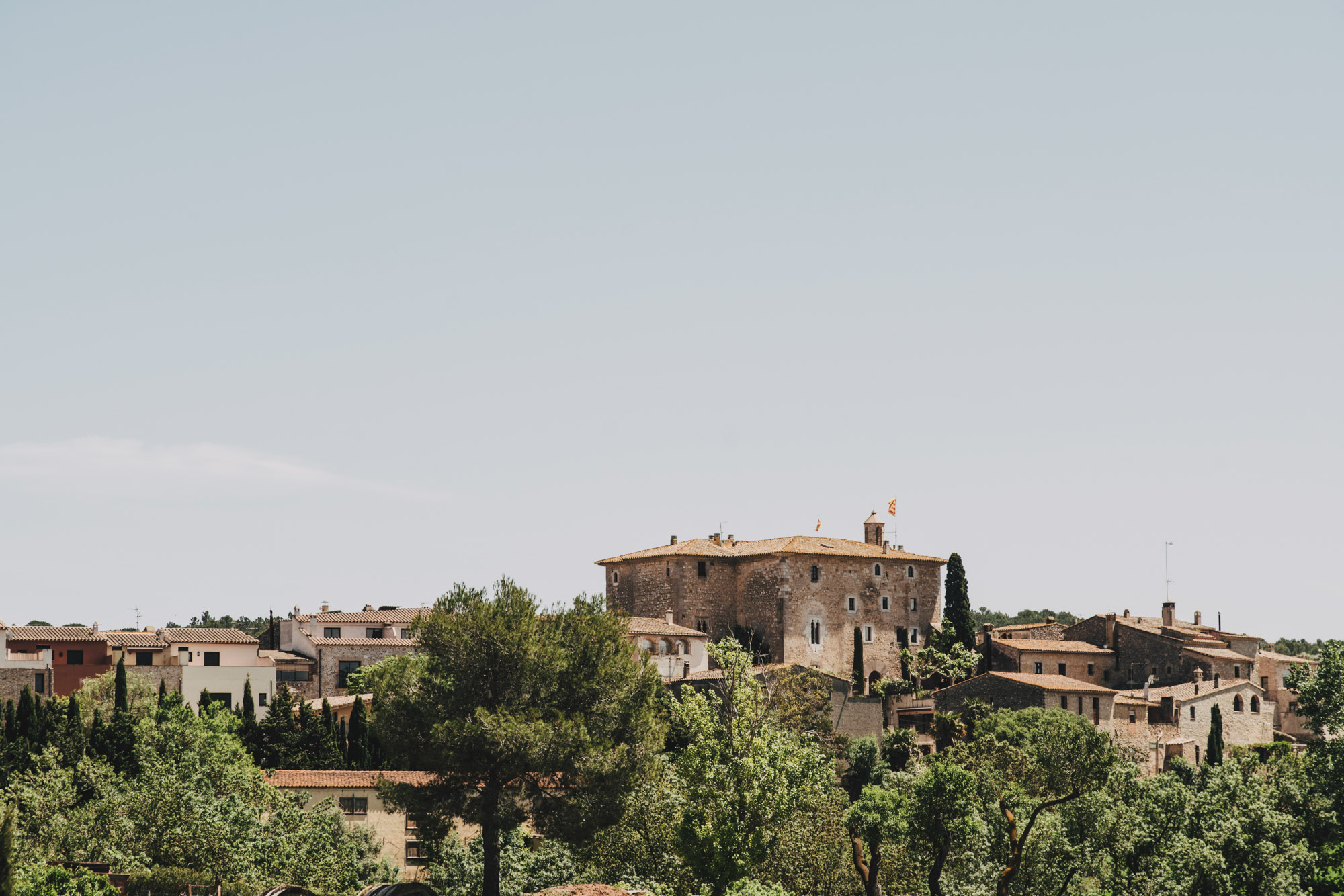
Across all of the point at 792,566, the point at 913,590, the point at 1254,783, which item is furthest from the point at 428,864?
the point at 913,590

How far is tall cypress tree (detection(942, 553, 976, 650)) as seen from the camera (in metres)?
86.9

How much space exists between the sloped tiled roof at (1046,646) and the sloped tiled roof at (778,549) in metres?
6.83

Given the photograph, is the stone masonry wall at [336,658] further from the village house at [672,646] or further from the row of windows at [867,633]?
the row of windows at [867,633]

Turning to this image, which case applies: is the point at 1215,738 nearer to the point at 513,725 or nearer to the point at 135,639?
the point at 513,725

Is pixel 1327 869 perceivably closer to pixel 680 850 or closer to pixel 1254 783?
pixel 1254 783

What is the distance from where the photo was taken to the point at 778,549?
85688mm

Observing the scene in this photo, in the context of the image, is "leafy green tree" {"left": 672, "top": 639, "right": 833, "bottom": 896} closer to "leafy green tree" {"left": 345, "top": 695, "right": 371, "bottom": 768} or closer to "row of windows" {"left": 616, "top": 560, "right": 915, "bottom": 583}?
"leafy green tree" {"left": 345, "top": 695, "right": 371, "bottom": 768}

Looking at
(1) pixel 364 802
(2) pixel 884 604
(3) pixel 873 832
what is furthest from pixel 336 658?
(3) pixel 873 832

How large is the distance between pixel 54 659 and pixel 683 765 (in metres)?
44.5

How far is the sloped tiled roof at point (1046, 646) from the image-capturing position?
8431cm

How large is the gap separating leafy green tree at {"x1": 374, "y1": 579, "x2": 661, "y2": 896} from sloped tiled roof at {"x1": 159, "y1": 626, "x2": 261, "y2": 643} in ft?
127

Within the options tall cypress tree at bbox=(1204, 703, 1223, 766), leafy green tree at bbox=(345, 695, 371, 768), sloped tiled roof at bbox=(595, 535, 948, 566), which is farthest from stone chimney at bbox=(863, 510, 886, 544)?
leafy green tree at bbox=(345, 695, 371, 768)

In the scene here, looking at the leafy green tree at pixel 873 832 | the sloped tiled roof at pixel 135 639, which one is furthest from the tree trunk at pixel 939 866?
the sloped tiled roof at pixel 135 639

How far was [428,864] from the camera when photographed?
49.8m
